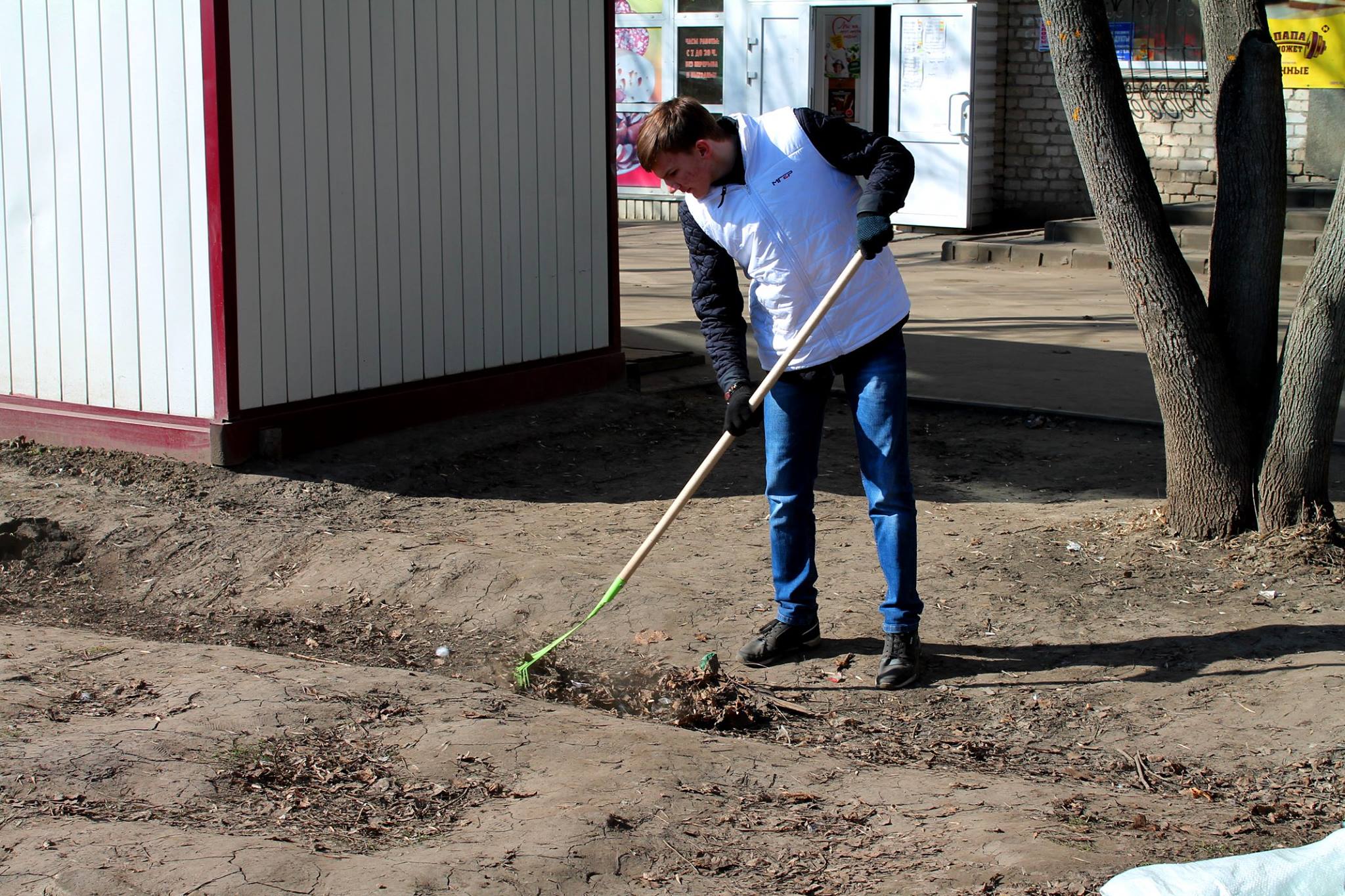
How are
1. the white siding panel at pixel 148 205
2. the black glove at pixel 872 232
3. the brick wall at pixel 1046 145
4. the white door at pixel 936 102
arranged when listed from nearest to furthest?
the black glove at pixel 872 232
the white siding panel at pixel 148 205
the brick wall at pixel 1046 145
the white door at pixel 936 102

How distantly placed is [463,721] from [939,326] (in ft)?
24.9

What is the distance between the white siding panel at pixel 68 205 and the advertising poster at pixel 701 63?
38.9ft

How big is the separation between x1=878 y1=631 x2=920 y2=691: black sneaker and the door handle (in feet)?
41.4

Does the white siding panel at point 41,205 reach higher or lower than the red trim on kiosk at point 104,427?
higher

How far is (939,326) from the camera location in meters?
11.1

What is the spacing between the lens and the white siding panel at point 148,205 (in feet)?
21.6

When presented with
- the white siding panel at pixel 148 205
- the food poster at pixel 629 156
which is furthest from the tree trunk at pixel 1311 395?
the food poster at pixel 629 156

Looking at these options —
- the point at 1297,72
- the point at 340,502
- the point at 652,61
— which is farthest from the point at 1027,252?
the point at 340,502

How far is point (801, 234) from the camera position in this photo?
4.44 m

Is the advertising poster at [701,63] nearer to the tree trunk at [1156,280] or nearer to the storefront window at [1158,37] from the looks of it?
the storefront window at [1158,37]

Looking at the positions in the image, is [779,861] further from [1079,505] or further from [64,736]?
[1079,505]

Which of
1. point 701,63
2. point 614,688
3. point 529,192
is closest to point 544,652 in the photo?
point 614,688

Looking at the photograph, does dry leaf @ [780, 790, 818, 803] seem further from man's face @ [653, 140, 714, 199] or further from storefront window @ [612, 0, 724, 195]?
storefront window @ [612, 0, 724, 195]

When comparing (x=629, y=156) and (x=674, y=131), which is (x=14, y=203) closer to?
(x=674, y=131)
